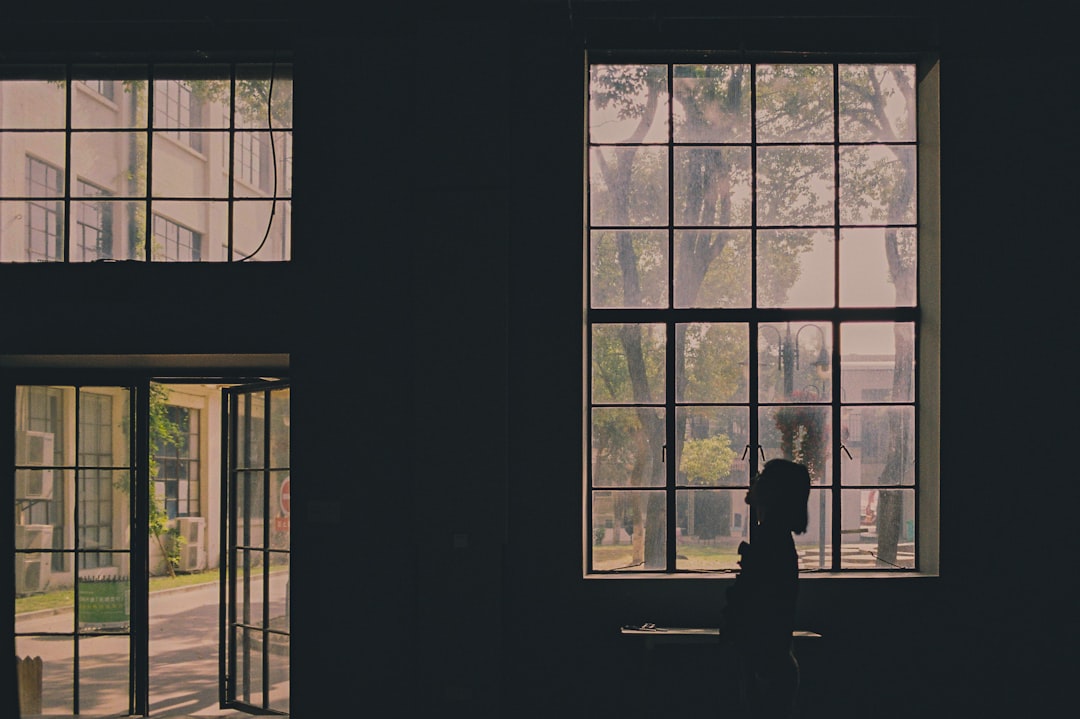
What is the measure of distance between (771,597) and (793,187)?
2621mm

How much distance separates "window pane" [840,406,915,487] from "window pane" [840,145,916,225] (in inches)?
44.5

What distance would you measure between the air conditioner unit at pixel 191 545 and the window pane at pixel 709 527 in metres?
10.7

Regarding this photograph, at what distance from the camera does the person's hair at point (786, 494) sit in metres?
3.83

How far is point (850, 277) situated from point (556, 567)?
2.40 meters

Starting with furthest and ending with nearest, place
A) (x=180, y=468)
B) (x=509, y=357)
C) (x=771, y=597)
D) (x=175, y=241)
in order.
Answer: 1. (x=180, y=468)
2. (x=175, y=241)
3. (x=509, y=357)
4. (x=771, y=597)

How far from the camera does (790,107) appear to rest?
539 centimetres

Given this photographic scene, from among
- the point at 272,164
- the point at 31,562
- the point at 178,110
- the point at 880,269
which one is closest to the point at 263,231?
the point at 272,164

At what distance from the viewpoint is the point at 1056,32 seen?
5195mm

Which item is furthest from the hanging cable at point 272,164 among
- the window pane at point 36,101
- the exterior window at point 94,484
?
the exterior window at point 94,484

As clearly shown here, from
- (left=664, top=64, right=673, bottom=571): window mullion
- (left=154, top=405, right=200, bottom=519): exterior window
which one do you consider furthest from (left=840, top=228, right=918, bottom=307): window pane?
(left=154, top=405, right=200, bottom=519): exterior window

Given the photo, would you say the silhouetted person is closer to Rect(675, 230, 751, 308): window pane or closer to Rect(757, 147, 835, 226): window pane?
Rect(675, 230, 751, 308): window pane

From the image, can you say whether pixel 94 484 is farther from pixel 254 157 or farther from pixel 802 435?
pixel 802 435

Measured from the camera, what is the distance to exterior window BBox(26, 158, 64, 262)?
526 centimetres

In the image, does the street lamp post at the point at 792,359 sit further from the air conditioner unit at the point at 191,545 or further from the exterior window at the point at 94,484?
the air conditioner unit at the point at 191,545
